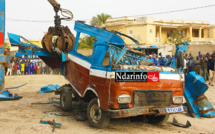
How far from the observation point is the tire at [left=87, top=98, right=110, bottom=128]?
19.7 feet

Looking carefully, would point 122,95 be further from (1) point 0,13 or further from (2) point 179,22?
(2) point 179,22

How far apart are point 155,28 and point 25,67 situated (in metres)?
23.5

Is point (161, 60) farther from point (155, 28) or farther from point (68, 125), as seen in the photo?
point (155, 28)

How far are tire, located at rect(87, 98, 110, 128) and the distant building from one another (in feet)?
103

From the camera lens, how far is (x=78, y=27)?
7.66 metres

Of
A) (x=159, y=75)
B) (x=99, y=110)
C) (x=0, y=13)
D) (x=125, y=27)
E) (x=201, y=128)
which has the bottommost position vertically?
(x=201, y=128)

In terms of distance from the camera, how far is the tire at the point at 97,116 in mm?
6008

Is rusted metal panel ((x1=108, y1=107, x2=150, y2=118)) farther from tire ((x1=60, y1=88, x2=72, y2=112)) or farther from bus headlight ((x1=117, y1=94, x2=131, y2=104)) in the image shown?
tire ((x1=60, y1=88, x2=72, y2=112))

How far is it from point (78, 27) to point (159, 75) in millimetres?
3033

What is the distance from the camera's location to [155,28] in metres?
40.9

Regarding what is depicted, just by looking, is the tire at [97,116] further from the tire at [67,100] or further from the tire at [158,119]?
the tire at [67,100]

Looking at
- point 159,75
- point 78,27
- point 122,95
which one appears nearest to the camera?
point 122,95

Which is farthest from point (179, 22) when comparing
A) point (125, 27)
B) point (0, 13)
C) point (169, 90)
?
point (169, 90)

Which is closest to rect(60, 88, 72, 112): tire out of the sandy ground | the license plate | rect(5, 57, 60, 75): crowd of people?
the sandy ground
